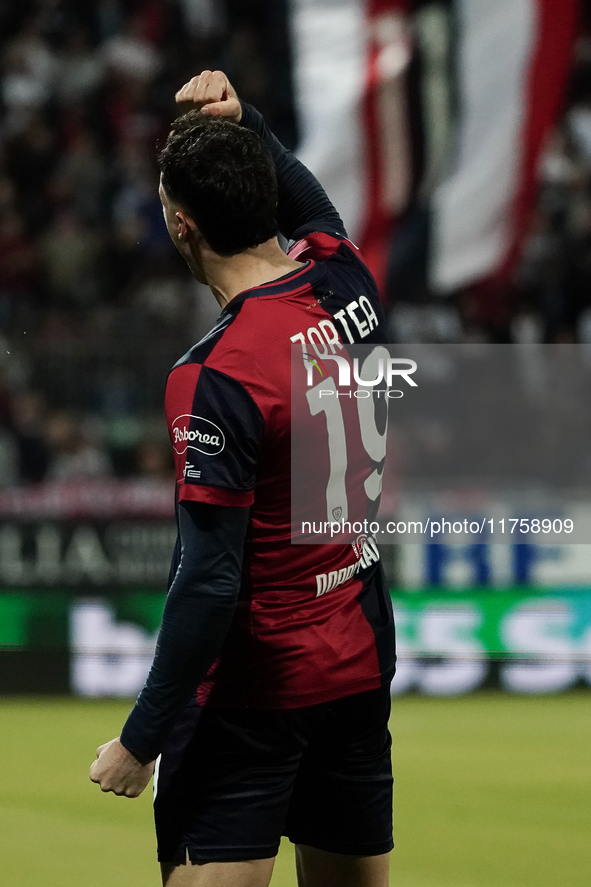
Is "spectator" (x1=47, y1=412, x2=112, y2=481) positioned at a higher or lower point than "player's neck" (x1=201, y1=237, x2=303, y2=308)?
lower

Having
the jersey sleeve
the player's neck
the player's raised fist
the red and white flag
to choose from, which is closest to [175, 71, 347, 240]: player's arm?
the player's raised fist

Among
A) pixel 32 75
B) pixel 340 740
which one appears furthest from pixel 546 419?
pixel 32 75

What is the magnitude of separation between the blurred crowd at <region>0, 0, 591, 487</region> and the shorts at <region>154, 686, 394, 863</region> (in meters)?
4.70

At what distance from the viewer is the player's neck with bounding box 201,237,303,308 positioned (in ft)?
6.55

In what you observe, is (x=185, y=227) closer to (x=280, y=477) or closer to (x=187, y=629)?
(x=280, y=477)

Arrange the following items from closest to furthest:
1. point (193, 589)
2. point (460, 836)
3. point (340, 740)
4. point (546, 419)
Answer: 1. point (193, 589)
2. point (340, 740)
3. point (460, 836)
4. point (546, 419)

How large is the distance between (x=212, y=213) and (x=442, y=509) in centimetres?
426

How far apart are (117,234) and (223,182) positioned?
7279mm

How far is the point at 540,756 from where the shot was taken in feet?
15.6

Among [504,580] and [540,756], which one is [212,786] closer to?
[540,756]

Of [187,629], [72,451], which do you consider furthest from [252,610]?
[72,451]

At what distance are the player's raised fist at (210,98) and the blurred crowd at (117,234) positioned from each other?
456cm

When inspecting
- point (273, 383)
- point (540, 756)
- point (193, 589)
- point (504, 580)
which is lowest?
point (540, 756)

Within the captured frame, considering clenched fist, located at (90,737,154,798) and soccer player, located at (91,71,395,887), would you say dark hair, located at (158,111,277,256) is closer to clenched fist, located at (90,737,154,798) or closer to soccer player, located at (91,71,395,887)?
soccer player, located at (91,71,395,887)
